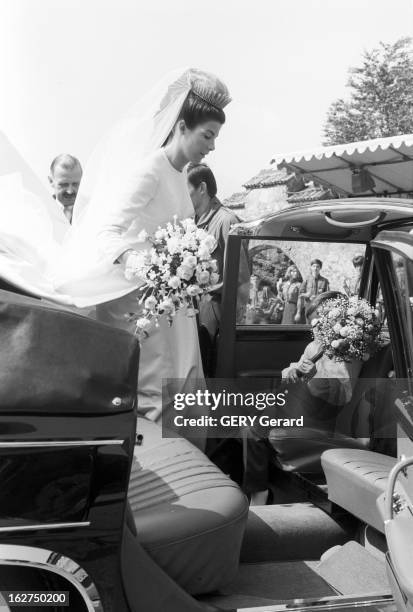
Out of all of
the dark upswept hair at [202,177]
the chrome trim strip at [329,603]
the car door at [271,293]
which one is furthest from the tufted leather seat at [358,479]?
the dark upswept hair at [202,177]

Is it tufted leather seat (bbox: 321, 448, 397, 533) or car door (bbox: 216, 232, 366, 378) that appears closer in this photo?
tufted leather seat (bbox: 321, 448, 397, 533)

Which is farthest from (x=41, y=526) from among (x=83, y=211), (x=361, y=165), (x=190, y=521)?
(x=361, y=165)

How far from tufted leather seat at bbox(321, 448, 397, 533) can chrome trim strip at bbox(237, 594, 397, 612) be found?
0.35m

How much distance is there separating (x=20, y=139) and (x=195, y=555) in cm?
259

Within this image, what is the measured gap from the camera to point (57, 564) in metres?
1.43

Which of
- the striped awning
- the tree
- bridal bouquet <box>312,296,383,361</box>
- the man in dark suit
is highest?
the tree

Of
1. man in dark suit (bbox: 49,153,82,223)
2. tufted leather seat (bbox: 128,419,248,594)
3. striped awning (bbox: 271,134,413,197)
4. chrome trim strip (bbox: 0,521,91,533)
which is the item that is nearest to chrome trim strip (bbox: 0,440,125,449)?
chrome trim strip (bbox: 0,521,91,533)

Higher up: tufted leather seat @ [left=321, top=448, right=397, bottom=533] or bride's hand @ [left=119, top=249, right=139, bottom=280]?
bride's hand @ [left=119, top=249, right=139, bottom=280]

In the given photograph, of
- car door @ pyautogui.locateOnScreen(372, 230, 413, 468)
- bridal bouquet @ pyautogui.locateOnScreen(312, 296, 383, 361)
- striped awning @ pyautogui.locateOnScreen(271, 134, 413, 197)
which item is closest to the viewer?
car door @ pyautogui.locateOnScreen(372, 230, 413, 468)

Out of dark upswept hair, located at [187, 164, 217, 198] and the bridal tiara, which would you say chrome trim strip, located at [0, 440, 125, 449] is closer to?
the bridal tiara

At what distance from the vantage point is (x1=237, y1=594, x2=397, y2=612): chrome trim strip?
1.78 meters

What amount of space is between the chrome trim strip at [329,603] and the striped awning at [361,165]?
5859 millimetres

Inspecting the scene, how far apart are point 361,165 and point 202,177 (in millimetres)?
4432

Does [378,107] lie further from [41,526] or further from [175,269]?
[41,526]
